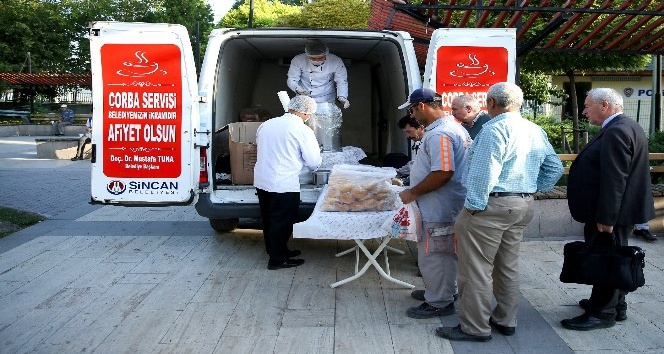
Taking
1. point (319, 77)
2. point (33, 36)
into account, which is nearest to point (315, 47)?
point (319, 77)

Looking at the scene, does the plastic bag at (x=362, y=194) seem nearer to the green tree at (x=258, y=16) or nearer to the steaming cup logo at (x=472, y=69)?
the steaming cup logo at (x=472, y=69)

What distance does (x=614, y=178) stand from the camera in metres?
4.24

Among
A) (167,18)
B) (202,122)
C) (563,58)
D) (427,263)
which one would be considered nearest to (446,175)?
(427,263)

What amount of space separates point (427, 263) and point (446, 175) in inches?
28.8

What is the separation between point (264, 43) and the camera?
8422 millimetres

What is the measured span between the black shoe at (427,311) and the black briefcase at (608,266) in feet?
2.95

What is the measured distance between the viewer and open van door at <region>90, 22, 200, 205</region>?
19.9ft

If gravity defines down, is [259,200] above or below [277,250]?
above

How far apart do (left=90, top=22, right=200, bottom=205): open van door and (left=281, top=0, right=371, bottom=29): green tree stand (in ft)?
78.2

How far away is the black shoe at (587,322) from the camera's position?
14.8ft

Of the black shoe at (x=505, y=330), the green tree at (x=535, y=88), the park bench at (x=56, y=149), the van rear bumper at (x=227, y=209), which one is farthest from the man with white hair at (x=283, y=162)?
the green tree at (x=535, y=88)

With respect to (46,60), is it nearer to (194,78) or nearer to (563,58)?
(563,58)

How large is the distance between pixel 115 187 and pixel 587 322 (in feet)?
13.9

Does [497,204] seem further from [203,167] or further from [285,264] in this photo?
[203,167]
